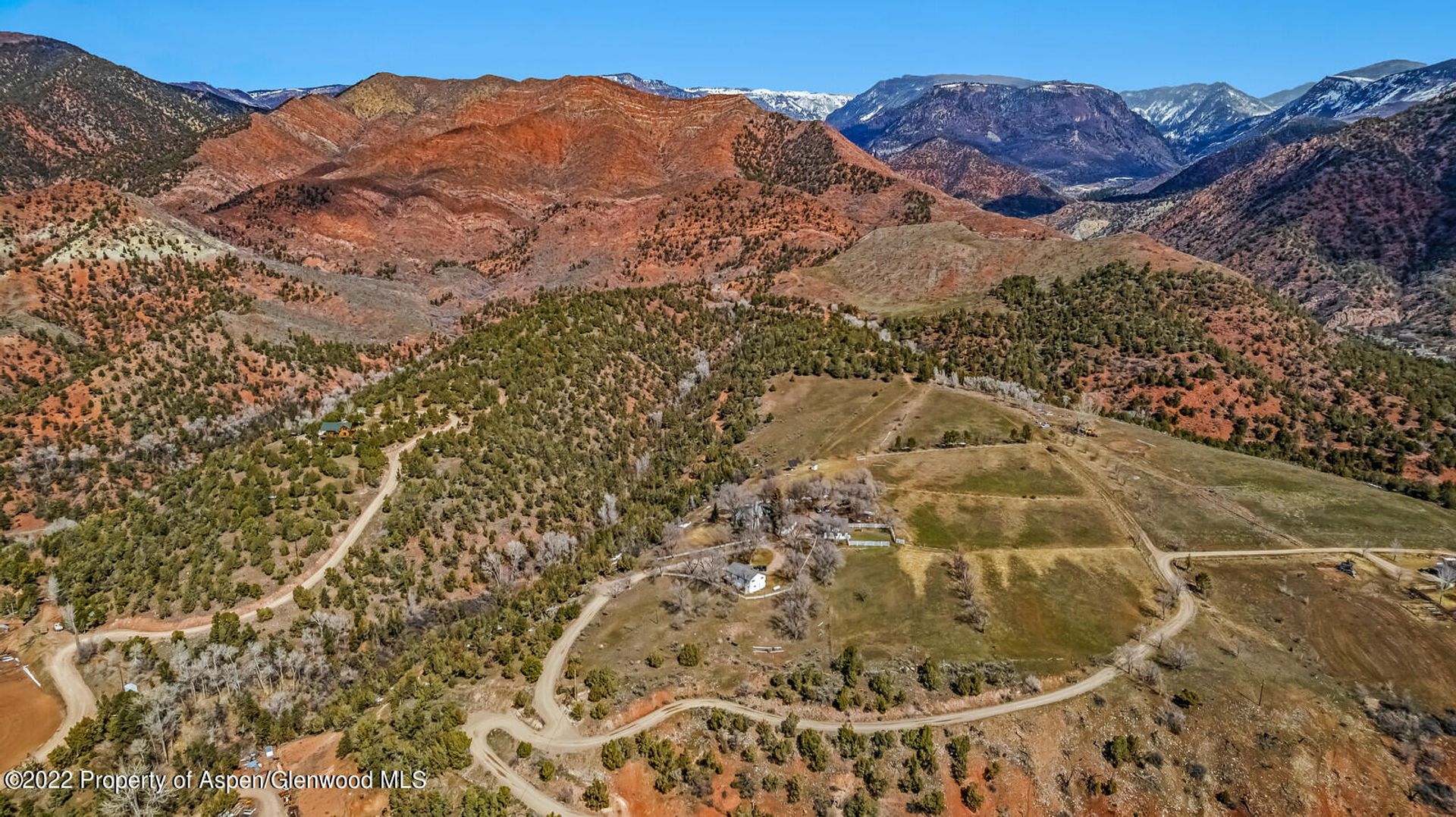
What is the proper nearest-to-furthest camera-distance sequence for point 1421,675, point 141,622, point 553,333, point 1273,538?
1. point 1421,675
2. point 141,622
3. point 1273,538
4. point 553,333

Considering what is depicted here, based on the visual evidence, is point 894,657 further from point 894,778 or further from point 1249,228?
point 1249,228

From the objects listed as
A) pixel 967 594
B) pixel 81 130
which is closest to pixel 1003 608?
pixel 967 594

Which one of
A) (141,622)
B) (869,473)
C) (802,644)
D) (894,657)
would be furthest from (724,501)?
(141,622)

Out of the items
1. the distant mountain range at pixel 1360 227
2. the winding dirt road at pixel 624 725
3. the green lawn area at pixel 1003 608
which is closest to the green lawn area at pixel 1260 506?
the green lawn area at pixel 1003 608

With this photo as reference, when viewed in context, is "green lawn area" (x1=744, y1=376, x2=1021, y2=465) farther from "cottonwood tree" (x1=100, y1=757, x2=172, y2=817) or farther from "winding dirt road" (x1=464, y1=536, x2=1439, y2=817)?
"cottonwood tree" (x1=100, y1=757, x2=172, y2=817)

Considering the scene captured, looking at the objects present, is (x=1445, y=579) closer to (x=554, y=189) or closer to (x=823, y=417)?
(x=823, y=417)

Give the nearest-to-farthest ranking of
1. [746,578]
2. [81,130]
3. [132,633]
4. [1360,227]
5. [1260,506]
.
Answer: [132,633], [746,578], [1260,506], [1360,227], [81,130]
